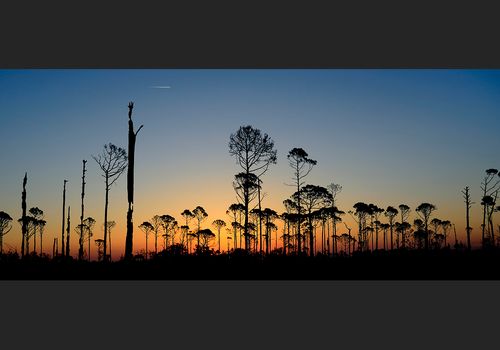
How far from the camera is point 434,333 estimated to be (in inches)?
506

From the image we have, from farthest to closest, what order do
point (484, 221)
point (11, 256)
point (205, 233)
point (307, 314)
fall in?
1. point (205, 233)
2. point (484, 221)
3. point (11, 256)
4. point (307, 314)

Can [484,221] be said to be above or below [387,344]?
above

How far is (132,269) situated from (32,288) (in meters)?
4.22

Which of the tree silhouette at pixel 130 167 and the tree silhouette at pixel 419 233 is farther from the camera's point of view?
the tree silhouette at pixel 419 233

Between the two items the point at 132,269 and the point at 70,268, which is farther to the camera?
the point at 70,268

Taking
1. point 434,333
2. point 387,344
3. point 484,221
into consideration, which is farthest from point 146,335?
point 484,221

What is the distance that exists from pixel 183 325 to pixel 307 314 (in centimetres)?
386

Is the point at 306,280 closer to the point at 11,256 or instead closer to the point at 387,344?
the point at 387,344

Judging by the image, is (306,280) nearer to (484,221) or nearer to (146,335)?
(146,335)

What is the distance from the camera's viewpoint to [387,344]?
12.5m

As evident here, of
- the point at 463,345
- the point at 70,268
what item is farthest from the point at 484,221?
the point at 70,268

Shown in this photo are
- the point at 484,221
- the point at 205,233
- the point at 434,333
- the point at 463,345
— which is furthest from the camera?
the point at 205,233

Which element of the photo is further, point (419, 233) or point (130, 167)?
point (419, 233)

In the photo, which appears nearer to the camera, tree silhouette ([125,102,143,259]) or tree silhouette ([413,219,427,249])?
tree silhouette ([125,102,143,259])
